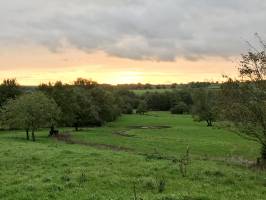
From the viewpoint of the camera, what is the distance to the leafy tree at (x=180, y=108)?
17262 centimetres

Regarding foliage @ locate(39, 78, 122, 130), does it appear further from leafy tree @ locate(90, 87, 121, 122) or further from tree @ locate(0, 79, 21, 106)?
tree @ locate(0, 79, 21, 106)

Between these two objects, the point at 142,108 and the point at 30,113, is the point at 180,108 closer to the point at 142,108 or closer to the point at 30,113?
the point at 142,108

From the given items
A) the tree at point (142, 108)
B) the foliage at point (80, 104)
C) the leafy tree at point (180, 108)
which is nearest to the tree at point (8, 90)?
the foliage at point (80, 104)

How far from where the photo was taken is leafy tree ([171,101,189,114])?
173 metres

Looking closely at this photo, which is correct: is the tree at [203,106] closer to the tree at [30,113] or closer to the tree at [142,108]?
the tree at [142,108]

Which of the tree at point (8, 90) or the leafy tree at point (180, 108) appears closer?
the tree at point (8, 90)

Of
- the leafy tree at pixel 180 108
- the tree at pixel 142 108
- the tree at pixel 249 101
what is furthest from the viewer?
the leafy tree at pixel 180 108

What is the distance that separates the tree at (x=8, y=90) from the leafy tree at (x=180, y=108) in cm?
7923

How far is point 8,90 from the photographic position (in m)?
107

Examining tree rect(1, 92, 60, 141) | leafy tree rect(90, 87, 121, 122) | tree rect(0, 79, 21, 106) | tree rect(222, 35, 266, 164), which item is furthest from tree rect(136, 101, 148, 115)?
tree rect(222, 35, 266, 164)

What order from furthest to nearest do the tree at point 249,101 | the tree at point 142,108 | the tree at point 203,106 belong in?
the tree at point 142,108
the tree at point 203,106
the tree at point 249,101

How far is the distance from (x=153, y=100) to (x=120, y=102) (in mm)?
40951

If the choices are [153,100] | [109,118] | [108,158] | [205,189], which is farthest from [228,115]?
[153,100]

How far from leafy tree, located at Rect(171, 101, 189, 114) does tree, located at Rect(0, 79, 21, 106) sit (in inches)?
3119
